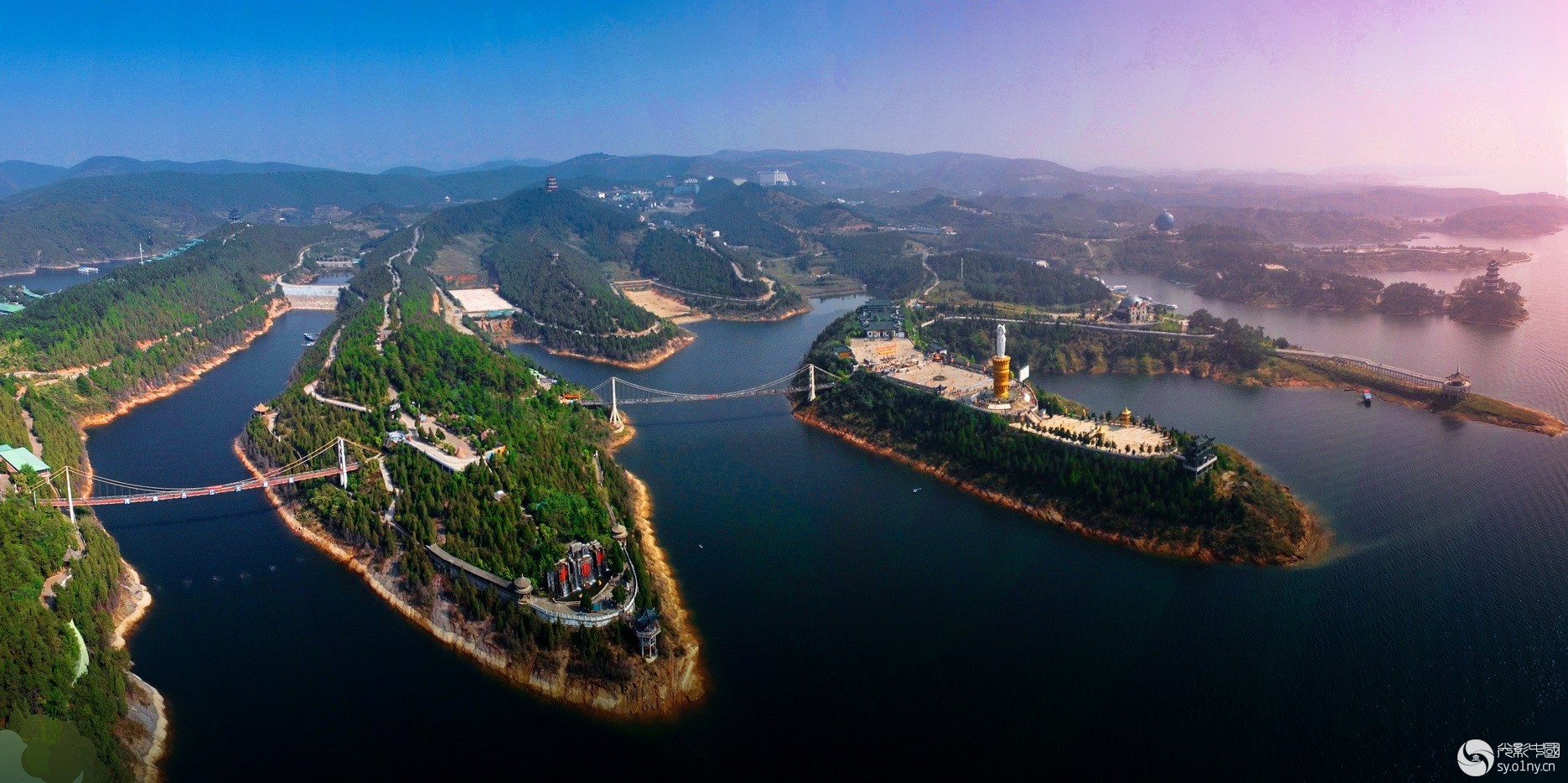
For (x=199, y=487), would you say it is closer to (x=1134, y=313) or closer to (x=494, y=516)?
(x=494, y=516)

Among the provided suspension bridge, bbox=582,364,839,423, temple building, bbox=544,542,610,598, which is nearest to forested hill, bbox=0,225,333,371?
suspension bridge, bbox=582,364,839,423

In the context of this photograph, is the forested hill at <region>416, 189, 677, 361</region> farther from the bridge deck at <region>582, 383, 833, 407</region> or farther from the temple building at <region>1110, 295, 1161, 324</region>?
the temple building at <region>1110, 295, 1161, 324</region>

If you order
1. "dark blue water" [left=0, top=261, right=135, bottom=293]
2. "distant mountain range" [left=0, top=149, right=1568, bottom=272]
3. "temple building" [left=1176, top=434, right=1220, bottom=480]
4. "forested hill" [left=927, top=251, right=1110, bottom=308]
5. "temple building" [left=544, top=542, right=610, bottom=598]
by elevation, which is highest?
"distant mountain range" [left=0, top=149, right=1568, bottom=272]

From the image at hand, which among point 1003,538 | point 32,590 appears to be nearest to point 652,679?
point 1003,538

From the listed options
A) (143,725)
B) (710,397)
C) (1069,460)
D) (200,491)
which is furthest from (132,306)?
(1069,460)

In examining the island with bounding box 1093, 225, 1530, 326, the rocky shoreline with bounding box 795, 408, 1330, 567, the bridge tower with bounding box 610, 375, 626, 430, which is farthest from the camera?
the island with bounding box 1093, 225, 1530, 326

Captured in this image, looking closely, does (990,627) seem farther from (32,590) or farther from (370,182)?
(370,182)
